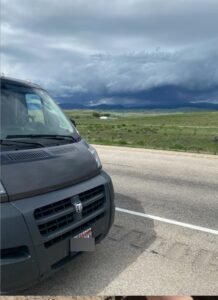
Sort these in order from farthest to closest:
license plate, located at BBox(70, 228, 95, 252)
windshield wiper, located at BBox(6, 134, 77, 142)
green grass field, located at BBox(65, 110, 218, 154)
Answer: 1. green grass field, located at BBox(65, 110, 218, 154)
2. windshield wiper, located at BBox(6, 134, 77, 142)
3. license plate, located at BBox(70, 228, 95, 252)

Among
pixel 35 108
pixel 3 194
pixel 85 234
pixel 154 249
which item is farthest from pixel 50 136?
pixel 154 249

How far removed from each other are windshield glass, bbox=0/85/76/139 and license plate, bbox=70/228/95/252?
1.21 meters

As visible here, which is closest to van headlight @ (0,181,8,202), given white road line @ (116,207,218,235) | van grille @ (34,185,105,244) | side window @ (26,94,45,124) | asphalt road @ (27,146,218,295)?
van grille @ (34,185,105,244)

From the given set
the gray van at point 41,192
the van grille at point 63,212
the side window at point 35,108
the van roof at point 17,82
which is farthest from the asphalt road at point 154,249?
the van roof at point 17,82

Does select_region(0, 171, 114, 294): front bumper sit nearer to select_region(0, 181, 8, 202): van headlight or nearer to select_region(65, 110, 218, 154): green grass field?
select_region(0, 181, 8, 202): van headlight

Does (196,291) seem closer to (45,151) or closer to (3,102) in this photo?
(45,151)

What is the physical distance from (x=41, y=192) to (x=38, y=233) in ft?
1.25

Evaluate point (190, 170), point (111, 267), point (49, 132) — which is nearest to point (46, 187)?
point (49, 132)

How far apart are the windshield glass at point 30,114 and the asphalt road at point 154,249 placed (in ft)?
5.02

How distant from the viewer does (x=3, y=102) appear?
155 inches

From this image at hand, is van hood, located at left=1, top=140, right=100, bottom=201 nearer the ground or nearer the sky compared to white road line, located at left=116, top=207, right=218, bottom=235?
nearer the sky

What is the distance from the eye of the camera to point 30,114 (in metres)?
4.29

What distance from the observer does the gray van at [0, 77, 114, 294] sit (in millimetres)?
2846

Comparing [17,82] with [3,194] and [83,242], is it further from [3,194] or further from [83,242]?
[83,242]
